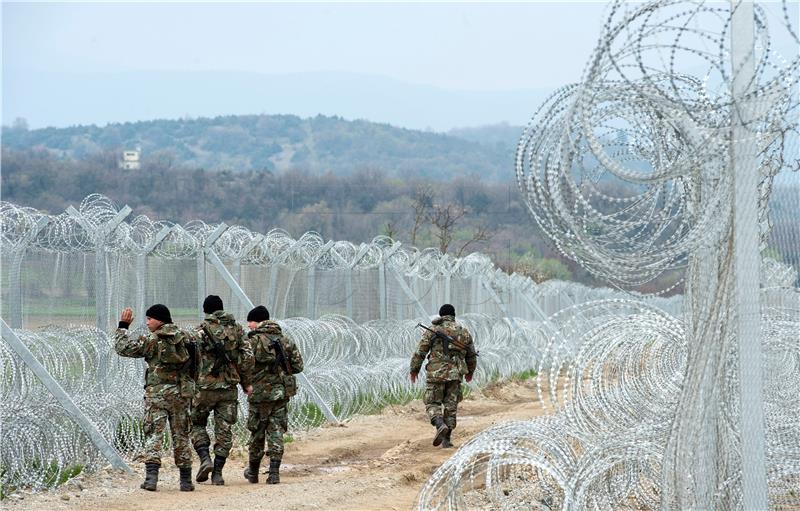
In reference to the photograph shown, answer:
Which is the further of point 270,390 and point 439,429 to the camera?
point 439,429

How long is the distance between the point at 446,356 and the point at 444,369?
136 millimetres

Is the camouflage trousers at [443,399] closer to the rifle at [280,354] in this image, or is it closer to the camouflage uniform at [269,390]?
the camouflage uniform at [269,390]

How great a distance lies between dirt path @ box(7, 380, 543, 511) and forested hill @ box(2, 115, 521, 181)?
11041 centimetres

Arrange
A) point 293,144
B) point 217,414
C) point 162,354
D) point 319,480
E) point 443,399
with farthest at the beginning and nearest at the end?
point 293,144, point 443,399, point 319,480, point 217,414, point 162,354

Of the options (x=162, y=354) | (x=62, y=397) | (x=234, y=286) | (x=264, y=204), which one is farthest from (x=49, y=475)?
(x=264, y=204)

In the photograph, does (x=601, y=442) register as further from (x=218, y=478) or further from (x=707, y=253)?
(x=218, y=478)

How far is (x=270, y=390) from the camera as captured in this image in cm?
934

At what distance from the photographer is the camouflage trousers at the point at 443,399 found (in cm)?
1198

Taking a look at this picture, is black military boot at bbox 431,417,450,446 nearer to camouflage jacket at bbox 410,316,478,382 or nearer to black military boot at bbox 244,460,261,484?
camouflage jacket at bbox 410,316,478,382

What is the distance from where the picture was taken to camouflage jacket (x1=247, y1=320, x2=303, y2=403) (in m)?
9.33

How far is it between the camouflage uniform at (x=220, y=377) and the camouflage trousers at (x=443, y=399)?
3.15 meters

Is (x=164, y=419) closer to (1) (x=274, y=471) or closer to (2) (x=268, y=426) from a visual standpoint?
(2) (x=268, y=426)

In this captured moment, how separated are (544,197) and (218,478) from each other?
4.41m

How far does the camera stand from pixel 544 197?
20.2ft
